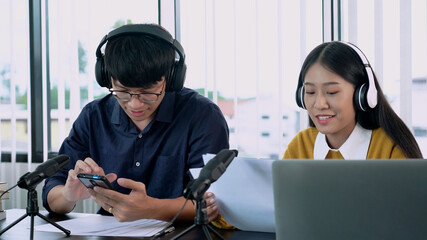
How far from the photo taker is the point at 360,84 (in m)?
1.48

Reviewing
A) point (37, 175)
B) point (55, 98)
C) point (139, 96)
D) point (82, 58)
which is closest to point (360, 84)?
point (139, 96)

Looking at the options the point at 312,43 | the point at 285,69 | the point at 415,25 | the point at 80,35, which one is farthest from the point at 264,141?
the point at 80,35

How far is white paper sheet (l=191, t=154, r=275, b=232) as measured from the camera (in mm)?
1100

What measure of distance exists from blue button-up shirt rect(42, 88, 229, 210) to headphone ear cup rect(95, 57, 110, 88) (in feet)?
0.65

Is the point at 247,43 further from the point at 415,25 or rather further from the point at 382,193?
the point at 382,193

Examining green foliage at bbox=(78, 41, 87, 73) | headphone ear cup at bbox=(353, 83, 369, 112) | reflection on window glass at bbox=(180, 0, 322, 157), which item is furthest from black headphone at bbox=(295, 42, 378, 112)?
green foliage at bbox=(78, 41, 87, 73)

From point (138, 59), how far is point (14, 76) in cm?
194

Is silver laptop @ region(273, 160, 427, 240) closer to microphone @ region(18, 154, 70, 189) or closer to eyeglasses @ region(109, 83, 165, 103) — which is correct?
microphone @ region(18, 154, 70, 189)

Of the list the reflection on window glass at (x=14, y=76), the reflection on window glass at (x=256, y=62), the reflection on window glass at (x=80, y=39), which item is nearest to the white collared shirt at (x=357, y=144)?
the reflection on window glass at (x=256, y=62)

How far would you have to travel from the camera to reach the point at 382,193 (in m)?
0.71

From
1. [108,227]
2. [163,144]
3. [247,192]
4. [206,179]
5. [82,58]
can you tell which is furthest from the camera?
[82,58]

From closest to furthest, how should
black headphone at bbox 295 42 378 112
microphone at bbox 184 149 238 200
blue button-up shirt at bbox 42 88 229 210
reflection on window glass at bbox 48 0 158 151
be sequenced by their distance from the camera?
microphone at bbox 184 149 238 200, black headphone at bbox 295 42 378 112, blue button-up shirt at bbox 42 88 229 210, reflection on window glass at bbox 48 0 158 151

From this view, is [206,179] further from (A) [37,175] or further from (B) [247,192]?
(A) [37,175]

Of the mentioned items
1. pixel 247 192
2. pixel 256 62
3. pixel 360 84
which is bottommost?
pixel 247 192
